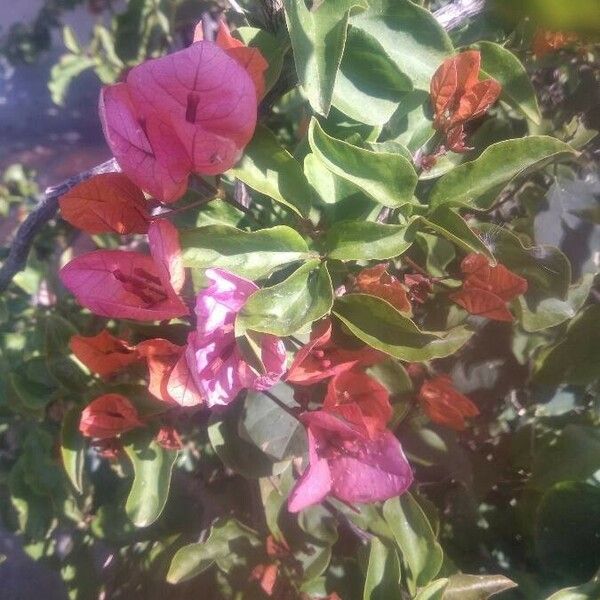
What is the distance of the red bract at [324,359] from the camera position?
404 mm

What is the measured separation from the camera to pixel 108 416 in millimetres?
482

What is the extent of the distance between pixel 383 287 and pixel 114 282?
6.7 inches

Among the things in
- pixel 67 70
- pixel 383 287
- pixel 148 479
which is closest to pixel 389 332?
pixel 383 287

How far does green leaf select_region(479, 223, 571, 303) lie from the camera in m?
0.43

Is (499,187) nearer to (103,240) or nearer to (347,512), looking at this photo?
(347,512)

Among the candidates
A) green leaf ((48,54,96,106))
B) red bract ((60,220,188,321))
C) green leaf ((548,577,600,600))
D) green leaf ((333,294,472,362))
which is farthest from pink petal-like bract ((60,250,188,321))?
green leaf ((48,54,96,106))

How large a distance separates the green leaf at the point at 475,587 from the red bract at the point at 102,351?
289 mm

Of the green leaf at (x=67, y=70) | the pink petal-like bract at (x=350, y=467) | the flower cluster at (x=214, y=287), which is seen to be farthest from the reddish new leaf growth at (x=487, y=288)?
the green leaf at (x=67, y=70)

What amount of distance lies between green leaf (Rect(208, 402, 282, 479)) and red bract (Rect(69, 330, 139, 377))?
104 mm

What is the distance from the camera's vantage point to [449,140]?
0.42 meters

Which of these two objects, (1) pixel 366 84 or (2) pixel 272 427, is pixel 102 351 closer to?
(2) pixel 272 427

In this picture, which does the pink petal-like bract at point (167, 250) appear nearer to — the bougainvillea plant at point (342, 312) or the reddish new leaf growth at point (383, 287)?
the bougainvillea plant at point (342, 312)

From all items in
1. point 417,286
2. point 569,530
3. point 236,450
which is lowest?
point 569,530

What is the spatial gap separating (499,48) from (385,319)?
196 millimetres
